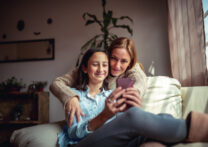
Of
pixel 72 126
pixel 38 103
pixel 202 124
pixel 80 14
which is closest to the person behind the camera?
pixel 202 124

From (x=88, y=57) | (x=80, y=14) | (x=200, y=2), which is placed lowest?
(x=88, y=57)

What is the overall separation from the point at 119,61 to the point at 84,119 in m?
0.47

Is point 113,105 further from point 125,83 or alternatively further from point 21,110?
point 21,110

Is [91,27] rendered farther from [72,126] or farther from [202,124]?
[202,124]

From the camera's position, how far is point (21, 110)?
2.63 metres

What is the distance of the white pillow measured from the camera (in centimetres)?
123

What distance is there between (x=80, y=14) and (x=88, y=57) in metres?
1.99

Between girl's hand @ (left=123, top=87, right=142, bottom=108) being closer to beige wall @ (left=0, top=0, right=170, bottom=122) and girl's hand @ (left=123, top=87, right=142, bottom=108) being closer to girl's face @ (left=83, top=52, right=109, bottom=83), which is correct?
girl's face @ (left=83, top=52, right=109, bottom=83)

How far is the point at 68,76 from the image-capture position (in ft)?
3.99

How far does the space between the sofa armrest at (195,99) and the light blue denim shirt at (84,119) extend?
529 mm

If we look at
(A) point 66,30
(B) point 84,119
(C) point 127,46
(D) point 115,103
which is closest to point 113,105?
(D) point 115,103

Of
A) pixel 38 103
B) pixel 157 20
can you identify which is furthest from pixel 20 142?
pixel 157 20

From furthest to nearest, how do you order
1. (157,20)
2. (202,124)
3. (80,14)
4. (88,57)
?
(80,14)
(157,20)
(88,57)
(202,124)

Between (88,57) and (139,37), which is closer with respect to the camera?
(88,57)
